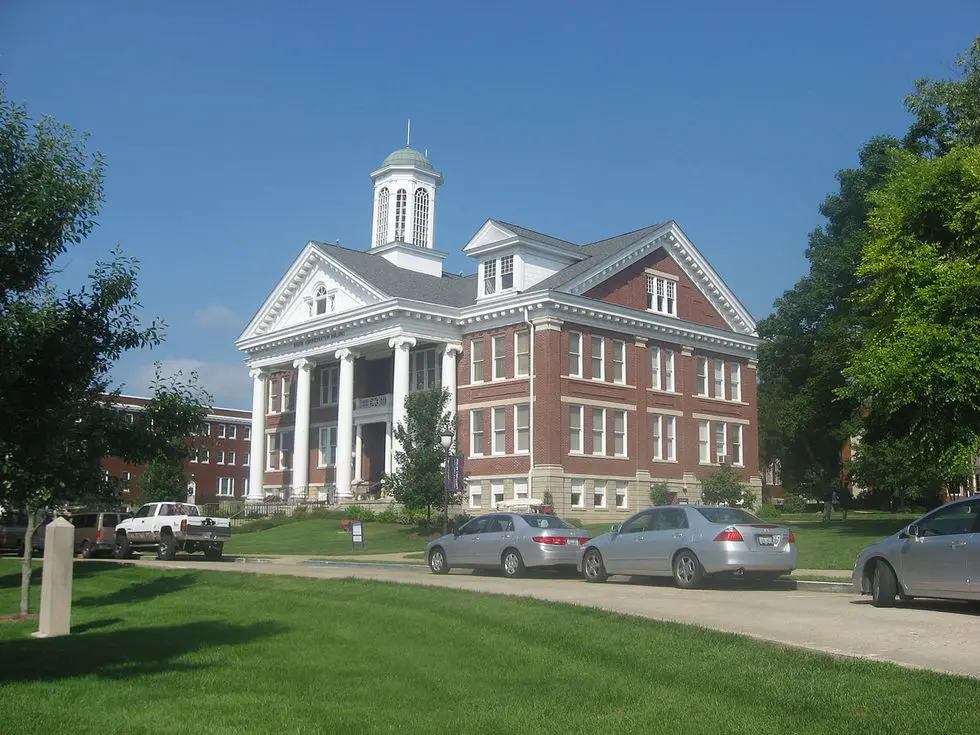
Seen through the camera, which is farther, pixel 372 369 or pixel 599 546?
pixel 372 369

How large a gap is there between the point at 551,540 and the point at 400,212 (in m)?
41.0

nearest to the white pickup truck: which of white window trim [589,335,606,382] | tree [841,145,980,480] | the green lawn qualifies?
the green lawn

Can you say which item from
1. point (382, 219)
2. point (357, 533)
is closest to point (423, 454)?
point (357, 533)

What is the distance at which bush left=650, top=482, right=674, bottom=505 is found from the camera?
1912 inches

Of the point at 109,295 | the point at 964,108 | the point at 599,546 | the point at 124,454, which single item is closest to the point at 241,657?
the point at 124,454

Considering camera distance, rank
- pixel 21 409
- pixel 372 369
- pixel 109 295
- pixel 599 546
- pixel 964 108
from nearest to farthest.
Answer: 1. pixel 21 409
2. pixel 109 295
3. pixel 599 546
4. pixel 964 108
5. pixel 372 369

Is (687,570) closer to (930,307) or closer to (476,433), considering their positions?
(930,307)

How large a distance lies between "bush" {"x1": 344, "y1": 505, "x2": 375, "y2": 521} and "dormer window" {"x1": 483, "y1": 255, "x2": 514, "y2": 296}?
39.1 ft

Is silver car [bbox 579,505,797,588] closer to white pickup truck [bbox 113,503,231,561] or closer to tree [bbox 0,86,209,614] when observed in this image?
tree [bbox 0,86,209,614]

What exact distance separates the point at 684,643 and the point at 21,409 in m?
7.23

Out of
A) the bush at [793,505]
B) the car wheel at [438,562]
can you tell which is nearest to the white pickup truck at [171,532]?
the car wheel at [438,562]

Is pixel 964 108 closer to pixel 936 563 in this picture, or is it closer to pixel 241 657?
pixel 936 563

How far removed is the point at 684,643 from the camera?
10750 mm

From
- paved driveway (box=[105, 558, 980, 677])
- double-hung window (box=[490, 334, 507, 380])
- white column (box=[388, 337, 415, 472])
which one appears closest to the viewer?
paved driveway (box=[105, 558, 980, 677])
